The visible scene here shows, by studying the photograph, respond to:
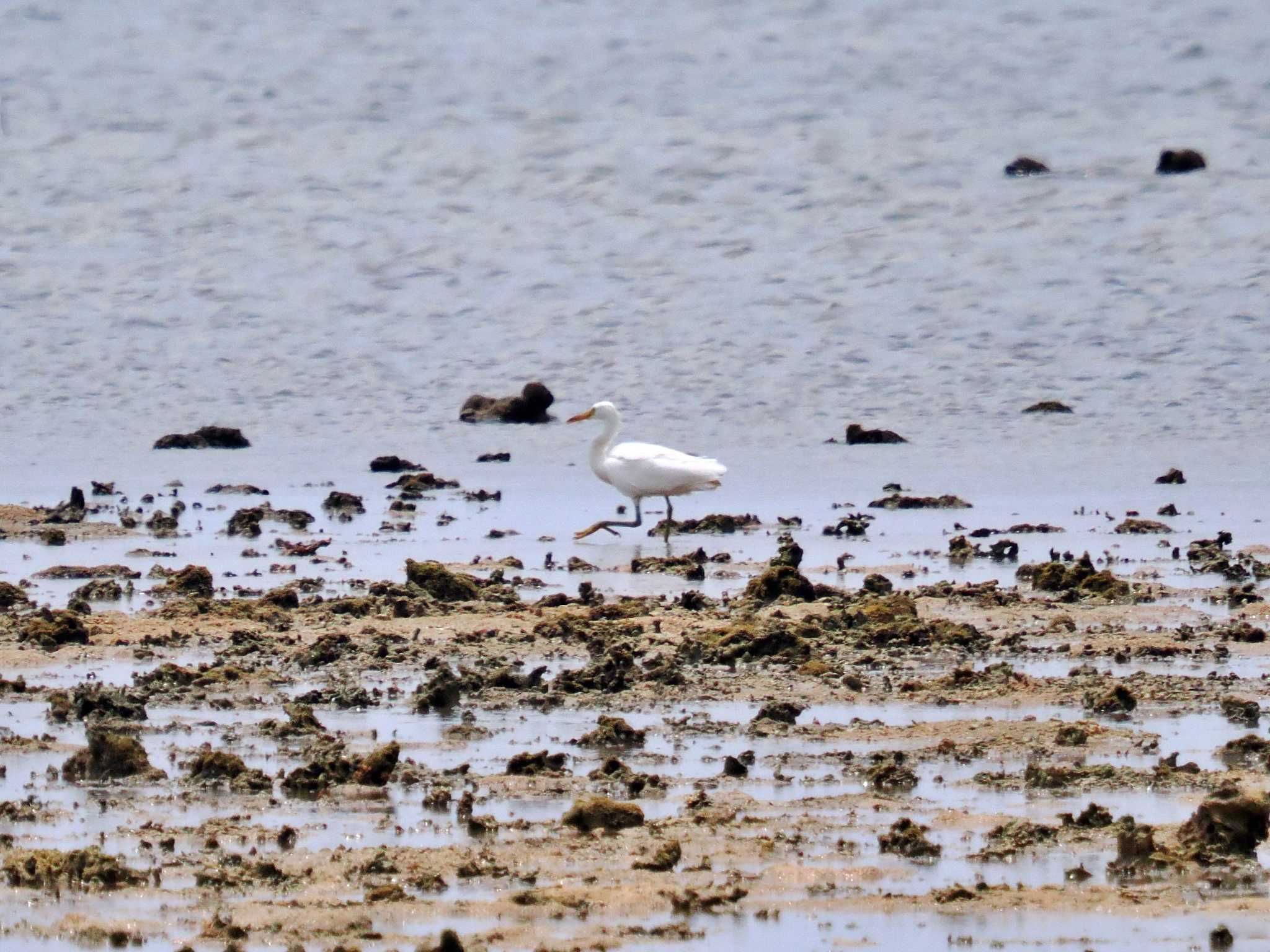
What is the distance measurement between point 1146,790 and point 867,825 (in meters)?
1.04

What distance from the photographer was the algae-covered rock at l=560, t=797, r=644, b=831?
22.7ft

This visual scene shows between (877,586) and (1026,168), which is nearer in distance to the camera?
(877,586)

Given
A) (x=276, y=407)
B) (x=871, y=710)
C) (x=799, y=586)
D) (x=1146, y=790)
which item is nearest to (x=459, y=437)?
(x=276, y=407)

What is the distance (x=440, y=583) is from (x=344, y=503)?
5.61m

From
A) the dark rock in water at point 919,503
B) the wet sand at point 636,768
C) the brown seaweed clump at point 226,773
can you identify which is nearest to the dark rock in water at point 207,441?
the dark rock in water at point 919,503

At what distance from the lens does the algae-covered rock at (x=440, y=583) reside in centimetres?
1186

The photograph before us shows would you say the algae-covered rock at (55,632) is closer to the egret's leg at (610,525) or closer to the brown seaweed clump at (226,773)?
the brown seaweed clump at (226,773)

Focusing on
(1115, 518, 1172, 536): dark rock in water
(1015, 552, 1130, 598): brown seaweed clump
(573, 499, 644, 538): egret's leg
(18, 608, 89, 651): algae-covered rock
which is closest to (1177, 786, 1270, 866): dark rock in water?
(1015, 552, 1130, 598): brown seaweed clump

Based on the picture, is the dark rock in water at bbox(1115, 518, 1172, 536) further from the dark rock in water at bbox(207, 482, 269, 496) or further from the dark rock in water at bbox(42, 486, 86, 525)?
the dark rock in water at bbox(42, 486, 86, 525)

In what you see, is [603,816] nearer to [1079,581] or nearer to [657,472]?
[1079,581]

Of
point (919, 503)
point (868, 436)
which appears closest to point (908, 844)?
point (919, 503)

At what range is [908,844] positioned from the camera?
6719mm

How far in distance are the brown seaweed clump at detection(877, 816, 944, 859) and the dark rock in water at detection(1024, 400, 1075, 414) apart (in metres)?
18.3

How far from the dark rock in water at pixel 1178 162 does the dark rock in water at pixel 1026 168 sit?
1.94m
